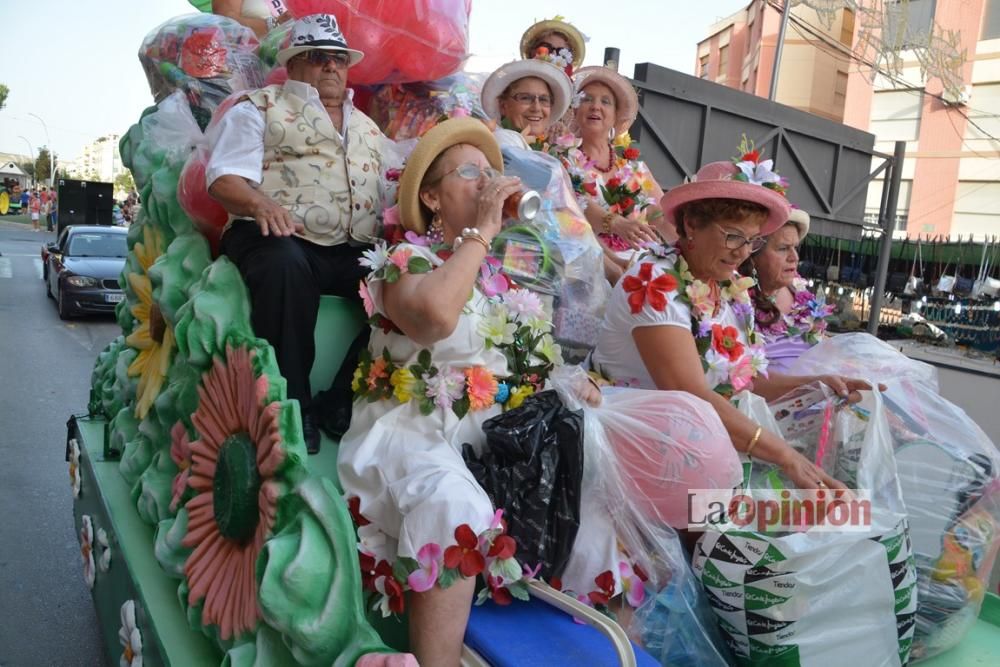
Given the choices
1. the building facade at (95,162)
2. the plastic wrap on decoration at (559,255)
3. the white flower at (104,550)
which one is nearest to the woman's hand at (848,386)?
the plastic wrap on decoration at (559,255)

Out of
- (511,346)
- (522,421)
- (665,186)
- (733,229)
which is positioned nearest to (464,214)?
(511,346)

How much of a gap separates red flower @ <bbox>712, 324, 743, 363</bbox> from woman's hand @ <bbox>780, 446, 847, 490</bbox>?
15.4 inches

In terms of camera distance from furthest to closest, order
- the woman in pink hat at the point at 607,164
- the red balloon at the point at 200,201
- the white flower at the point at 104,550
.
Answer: the woman in pink hat at the point at 607,164 < the white flower at the point at 104,550 < the red balloon at the point at 200,201

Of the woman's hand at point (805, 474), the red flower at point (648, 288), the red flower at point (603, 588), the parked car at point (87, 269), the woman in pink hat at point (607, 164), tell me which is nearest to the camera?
the red flower at point (603, 588)

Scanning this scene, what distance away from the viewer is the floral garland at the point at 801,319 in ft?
10.1

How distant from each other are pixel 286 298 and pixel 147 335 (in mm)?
1178

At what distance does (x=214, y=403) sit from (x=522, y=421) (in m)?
0.80

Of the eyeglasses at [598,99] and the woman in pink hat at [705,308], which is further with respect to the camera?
the eyeglasses at [598,99]

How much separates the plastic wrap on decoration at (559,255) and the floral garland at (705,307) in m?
0.31

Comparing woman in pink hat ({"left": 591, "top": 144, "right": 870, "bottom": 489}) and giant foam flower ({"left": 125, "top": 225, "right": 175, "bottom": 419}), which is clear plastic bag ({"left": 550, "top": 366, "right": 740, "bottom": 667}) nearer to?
woman in pink hat ({"left": 591, "top": 144, "right": 870, "bottom": 489})

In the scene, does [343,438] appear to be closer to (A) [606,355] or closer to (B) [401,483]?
(B) [401,483]

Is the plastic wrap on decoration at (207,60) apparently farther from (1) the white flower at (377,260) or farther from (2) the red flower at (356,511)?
(2) the red flower at (356,511)

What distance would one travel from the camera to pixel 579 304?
2.54m

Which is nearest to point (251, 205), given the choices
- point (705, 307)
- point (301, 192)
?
point (301, 192)
